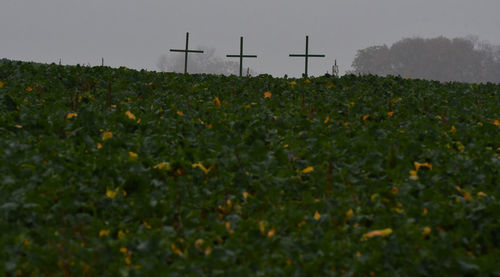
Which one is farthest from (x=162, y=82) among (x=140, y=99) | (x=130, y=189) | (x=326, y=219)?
(x=326, y=219)

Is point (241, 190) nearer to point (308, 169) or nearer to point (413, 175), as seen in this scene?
point (308, 169)

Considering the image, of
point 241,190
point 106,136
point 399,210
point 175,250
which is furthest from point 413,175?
point 106,136

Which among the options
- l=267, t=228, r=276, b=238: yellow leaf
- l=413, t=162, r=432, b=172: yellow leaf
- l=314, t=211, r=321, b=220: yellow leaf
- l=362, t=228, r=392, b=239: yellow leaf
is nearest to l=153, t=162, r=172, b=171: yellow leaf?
l=267, t=228, r=276, b=238: yellow leaf

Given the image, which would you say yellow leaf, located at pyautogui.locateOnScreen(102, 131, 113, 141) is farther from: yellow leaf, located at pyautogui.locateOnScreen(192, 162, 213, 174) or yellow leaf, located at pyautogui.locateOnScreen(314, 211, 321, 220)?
yellow leaf, located at pyautogui.locateOnScreen(314, 211, 321, 220)

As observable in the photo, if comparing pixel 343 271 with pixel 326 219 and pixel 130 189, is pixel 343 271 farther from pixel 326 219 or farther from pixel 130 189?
pixel 130 189

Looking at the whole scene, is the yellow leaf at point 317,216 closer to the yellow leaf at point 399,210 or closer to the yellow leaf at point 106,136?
the yellow leaf at point 399,210

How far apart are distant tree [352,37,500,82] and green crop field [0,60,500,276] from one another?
204 ft

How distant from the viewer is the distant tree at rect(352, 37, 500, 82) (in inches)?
2650

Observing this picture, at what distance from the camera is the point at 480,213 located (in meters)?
4.18

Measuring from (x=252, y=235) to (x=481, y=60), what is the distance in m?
74.4

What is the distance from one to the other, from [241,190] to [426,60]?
6728cm

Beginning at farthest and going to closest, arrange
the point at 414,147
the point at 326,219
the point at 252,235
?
the point at 414,147 < the point at 326,219 < the point at 252,235

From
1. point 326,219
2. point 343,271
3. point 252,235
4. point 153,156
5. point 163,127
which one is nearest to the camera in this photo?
point 343,271

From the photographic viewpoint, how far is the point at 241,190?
4715mm
